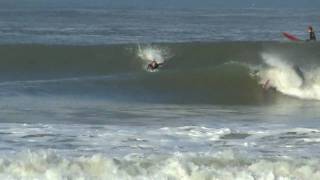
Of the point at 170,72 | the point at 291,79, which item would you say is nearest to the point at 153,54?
the point at 170,72

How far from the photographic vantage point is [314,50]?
29.5 metres

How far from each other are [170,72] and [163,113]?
827 centimetres

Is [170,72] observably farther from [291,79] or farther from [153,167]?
[153,167]

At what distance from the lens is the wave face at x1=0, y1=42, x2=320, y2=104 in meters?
20.6

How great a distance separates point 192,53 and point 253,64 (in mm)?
5217

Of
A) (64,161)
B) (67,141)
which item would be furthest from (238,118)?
(64,161)

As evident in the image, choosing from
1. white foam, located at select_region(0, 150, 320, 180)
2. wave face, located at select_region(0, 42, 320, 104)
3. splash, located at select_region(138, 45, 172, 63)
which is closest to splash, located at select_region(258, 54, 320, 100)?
wave face, located at select_region(0, 42, 320, 104)

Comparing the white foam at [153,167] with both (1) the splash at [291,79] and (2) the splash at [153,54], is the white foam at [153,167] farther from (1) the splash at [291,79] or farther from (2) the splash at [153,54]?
(2) the splash at [153,54]

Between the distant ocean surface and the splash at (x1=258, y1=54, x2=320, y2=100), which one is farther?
the splash at (x1=258, y1=54, x2=320, y2=100)

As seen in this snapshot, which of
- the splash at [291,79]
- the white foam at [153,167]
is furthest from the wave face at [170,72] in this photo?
the white foam at [153,167]

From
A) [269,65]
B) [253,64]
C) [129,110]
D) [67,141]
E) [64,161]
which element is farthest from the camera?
[253,64]

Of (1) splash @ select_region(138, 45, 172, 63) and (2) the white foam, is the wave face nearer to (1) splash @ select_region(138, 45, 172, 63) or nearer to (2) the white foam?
(1) splash @ select_region(138, 45, 172, 63)

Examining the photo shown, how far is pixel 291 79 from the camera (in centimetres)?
2156

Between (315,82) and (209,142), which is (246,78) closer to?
(315,82)
